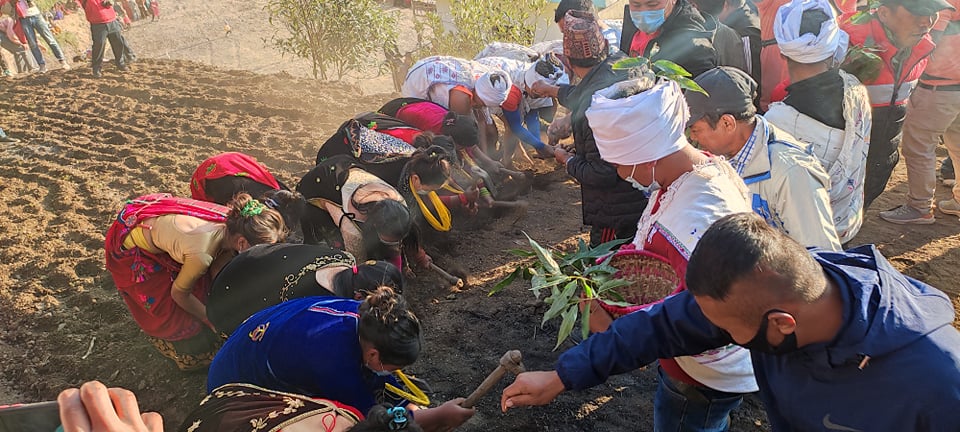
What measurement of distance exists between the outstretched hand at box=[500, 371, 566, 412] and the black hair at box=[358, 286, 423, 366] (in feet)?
1.23

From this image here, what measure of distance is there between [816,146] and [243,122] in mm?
5874

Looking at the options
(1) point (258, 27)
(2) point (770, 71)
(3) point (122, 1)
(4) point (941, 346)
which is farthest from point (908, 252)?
(3) point (122, 1)

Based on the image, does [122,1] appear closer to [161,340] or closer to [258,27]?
[258,27]

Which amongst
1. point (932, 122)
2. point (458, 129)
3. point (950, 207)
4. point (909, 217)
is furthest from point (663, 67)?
point (950, 207)

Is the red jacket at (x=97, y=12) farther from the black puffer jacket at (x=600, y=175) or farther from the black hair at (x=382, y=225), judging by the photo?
the black puffer jacket at (x=600, y=175)

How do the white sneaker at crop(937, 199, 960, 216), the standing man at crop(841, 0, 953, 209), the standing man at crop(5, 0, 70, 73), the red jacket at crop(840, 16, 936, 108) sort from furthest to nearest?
1. the standing man at crop(5, 0, 70, 73)
2. the white sneaker at crop(937, 199, 960, 216)
3. the red jacket at crop(840, 16, 936, 108)
4. the standing man at crop(841, 0, 953, 209)

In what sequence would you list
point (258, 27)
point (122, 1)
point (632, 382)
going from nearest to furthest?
point (632, 382)
point (258, 27)
point (122, 1)

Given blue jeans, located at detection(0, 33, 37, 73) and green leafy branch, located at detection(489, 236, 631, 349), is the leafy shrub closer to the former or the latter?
blue jeans, located at detection(0, 33, 37, 73)

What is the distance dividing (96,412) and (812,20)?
2962 millimetres

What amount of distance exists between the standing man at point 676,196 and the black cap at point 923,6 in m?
2.46

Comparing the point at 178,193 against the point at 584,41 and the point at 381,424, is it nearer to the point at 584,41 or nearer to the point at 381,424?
the point at 584,41

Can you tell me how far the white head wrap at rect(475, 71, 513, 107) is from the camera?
14.7 ft

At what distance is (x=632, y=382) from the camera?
3.20 m

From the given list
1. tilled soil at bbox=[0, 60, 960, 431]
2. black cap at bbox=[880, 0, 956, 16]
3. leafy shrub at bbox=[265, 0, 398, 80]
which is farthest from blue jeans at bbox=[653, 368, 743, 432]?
leafy shrub at bbox=[265, 0, 398, 80]
